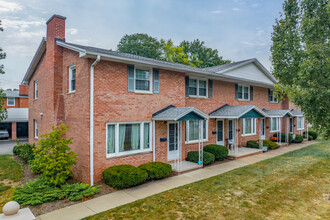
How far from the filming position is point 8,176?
1029 centimetres

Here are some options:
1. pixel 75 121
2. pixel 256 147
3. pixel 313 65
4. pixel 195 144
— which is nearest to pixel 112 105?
pixel 75 121

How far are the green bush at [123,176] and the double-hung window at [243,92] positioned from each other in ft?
38.8

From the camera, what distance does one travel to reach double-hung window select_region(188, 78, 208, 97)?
13.5 m

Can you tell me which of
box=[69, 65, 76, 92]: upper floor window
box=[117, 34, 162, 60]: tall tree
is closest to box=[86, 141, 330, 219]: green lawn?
box=[69, 65, 76, 92]: upper floor window

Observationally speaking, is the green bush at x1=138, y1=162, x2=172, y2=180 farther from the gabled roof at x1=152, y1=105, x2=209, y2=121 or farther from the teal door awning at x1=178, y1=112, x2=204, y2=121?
Result: the teal door awning at x1=178, y1=112, x2=204, y2=121

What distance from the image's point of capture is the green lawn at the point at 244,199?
608 cm

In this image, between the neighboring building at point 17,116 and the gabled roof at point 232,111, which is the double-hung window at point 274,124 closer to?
the gabled roof at point 232,111

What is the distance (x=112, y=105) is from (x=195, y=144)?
6.59 meters

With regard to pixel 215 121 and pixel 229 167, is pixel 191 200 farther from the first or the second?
pixel 215 121

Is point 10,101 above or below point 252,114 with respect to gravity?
above

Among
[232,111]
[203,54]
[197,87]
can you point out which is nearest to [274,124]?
[232,111]

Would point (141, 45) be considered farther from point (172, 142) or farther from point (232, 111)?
point (172, 142)

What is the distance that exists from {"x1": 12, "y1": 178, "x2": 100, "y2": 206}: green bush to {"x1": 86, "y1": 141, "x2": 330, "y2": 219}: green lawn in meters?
1.76

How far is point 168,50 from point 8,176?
31.4 meters
